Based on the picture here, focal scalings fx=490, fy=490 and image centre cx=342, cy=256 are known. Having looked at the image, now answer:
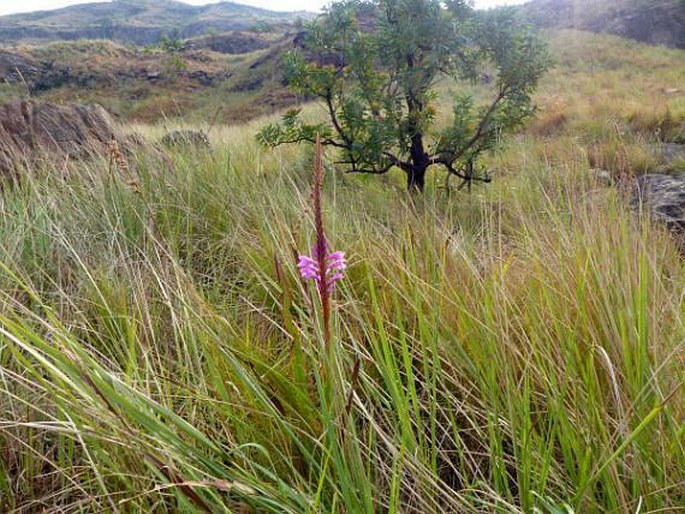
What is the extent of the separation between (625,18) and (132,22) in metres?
88.2

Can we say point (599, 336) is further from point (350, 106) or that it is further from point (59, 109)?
point (59, 109)

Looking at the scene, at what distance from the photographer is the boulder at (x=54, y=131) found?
4059 millimetres

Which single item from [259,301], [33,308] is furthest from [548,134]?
[33,308]

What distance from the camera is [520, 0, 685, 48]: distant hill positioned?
2309cm

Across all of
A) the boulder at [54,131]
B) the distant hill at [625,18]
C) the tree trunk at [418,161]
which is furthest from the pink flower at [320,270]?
the distant hill at [625,18]

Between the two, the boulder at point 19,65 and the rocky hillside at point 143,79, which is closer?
the rocky hillside at point 143,79

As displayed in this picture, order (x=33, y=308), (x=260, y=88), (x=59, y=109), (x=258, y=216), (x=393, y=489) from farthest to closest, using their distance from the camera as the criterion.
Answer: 1. (x=260, y=88)
2. (x=59, y=109)
3. (x=258, y=216)
4. (x=33, y=308)
5. (x=393, y=489)

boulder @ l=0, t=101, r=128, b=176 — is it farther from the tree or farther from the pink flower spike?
the pink flower spike

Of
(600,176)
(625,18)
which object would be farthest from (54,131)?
(625,18)

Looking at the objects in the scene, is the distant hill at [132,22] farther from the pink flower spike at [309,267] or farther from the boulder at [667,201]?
the pink flower spike at [309,267]

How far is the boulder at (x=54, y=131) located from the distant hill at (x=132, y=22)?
46.0 metres

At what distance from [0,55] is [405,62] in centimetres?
3109

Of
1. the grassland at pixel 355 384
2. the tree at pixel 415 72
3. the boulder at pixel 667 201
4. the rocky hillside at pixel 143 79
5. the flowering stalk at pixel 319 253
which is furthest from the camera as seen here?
the rocky hillside at pixel 143 79

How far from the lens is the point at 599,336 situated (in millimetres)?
1211
